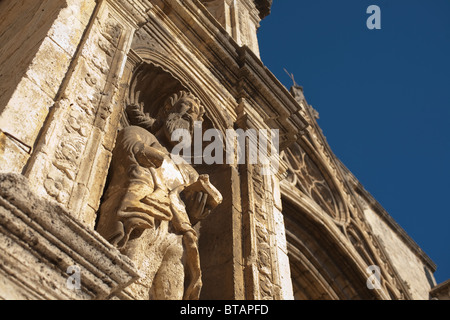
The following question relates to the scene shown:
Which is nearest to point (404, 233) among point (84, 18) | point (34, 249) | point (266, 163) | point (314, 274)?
point (314, 274)

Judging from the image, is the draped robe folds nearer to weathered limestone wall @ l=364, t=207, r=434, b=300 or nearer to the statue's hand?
the statue's hand

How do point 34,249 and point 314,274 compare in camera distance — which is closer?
point 34,249

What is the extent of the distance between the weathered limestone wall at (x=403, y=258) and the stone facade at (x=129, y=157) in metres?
6.70

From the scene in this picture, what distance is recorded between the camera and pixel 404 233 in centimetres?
1437

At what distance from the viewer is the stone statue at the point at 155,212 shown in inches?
158

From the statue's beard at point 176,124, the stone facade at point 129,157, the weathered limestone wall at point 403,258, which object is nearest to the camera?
the stone facade at point 129,157

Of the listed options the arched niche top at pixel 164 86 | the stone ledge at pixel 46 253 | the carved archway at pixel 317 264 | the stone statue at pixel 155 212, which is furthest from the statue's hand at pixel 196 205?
the carved archway at pixel 317 264

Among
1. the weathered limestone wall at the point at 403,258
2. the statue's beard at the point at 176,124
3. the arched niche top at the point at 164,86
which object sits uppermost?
the weathered limestone wall at the point at 403,258

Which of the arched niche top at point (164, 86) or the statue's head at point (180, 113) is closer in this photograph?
the statue's head at point (180, 113)

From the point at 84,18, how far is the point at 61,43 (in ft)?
1.81

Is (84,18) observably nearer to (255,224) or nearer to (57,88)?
(57,88)

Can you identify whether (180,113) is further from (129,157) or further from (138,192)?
(138,192)

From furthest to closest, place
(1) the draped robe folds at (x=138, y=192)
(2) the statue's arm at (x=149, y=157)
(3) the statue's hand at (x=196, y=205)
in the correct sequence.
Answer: (3) the statue's hand at (x=196, y=205) < (2) the statue's arm at (x=149, y=157) < (1) the draped robe folds at (x=138, y=192)

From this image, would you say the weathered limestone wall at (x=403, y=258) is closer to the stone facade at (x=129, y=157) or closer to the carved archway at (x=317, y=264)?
the carved archway at (x=317, y=264)
